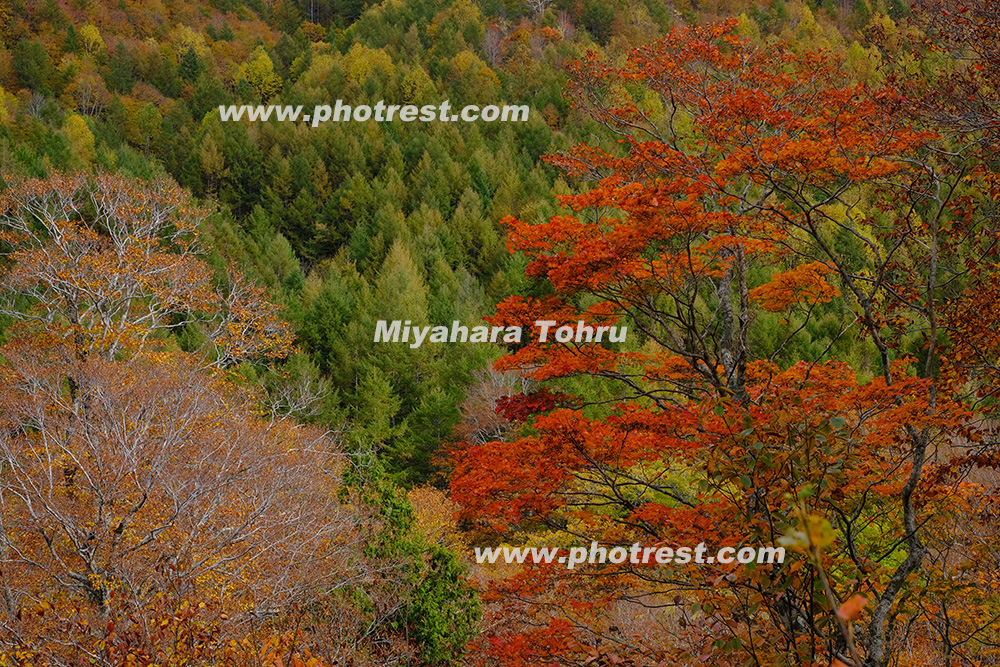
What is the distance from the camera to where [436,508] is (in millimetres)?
21047

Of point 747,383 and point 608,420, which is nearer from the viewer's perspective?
point 747,383

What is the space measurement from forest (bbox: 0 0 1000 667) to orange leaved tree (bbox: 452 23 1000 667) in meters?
0.05

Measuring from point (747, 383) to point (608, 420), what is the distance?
1.50m

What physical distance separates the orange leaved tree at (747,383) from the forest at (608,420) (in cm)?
5

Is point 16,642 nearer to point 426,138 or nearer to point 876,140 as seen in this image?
point 876,140

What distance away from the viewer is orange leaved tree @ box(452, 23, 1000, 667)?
4449 mm

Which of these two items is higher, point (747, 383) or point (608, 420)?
point (747, 383)

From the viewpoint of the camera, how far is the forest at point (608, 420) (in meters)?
4.88

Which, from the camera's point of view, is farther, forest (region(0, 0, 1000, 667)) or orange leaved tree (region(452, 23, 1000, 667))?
forest (region(0, 0, 1000, 667))

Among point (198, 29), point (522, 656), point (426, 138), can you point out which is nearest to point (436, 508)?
point (522, 656)

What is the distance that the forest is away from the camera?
4.88 meters

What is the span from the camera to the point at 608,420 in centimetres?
833

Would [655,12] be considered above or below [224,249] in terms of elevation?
above

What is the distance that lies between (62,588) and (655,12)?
199 ft
